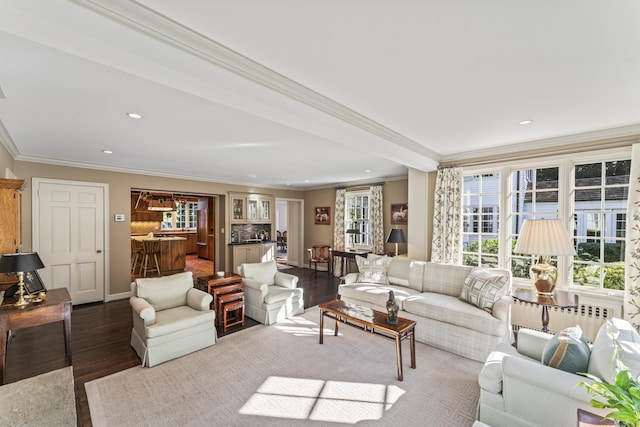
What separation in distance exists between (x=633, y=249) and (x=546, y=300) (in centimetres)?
127

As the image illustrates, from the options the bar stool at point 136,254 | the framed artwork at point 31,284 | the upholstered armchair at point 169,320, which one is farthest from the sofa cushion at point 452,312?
the bar stool at point 136,254

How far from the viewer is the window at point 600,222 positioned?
11.2 ft

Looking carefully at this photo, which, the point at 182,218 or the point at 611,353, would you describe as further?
the point at 182,218

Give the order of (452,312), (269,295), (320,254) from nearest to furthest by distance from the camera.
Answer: (452,312) < (269,295) < (320,254)

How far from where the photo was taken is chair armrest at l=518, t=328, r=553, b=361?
2.27 meters

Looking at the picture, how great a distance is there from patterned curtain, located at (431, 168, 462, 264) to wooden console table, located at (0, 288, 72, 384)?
16.0 ft

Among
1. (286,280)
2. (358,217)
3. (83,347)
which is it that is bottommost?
(83,347)

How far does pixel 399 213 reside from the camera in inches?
257

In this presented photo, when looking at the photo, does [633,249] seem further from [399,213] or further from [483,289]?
[399,213]

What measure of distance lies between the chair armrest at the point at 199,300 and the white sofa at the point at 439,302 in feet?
6.70

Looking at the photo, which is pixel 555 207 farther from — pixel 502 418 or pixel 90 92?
pixel 90 92

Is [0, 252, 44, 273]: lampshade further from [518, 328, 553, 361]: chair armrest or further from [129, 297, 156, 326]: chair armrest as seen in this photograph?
[518, 328, 553, 361]: chair armrest

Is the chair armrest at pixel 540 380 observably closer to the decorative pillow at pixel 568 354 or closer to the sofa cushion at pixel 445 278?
the decorative pillow at pixel 568 354

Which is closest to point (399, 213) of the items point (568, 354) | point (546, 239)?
point (546, 239)
